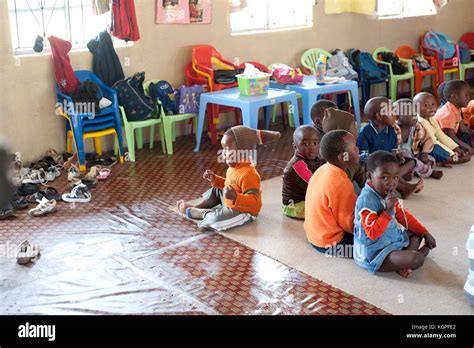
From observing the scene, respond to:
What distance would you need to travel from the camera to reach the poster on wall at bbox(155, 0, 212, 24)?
20.8 feet

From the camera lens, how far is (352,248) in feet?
11.8

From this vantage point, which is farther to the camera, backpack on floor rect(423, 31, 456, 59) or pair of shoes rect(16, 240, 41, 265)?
backpack on floor rect(423, 31, 456, 59)

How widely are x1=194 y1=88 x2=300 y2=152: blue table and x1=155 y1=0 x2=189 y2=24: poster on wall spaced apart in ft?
2.89

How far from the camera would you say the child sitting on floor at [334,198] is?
351 cm

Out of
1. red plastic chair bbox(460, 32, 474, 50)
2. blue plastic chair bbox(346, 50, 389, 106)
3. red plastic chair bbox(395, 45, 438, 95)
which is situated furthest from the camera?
red plastic chair bbox(460, 32, 474, 50)

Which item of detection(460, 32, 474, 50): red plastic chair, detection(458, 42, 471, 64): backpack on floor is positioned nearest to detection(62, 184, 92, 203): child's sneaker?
detection(458, 42, 471, 64): backpack on floor

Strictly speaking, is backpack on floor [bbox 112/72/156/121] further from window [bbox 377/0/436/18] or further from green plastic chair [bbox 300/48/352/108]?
window [bbox 377/0/436/18]

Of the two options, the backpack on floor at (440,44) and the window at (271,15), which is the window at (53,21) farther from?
the backpack on floor at (440,44)

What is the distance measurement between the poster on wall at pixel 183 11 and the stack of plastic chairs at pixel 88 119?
983mm

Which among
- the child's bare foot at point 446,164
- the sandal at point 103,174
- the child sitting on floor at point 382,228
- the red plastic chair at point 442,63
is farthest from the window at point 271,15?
the child sitting on floor at point 382,228

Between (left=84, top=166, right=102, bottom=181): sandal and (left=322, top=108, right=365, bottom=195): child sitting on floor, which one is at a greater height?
(left=322, top=108, right=365, bottom=195): child sitting on floor

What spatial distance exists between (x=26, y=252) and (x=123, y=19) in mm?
2858

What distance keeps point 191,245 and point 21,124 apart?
2.52 meters

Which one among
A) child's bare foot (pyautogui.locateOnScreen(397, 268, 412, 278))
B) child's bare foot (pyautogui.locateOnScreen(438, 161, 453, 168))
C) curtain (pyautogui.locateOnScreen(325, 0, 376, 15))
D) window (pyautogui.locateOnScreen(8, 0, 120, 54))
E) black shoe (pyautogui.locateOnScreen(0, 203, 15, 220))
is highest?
curtain (pyautogui.locateOnScreen(325, 0, 376, 15))
